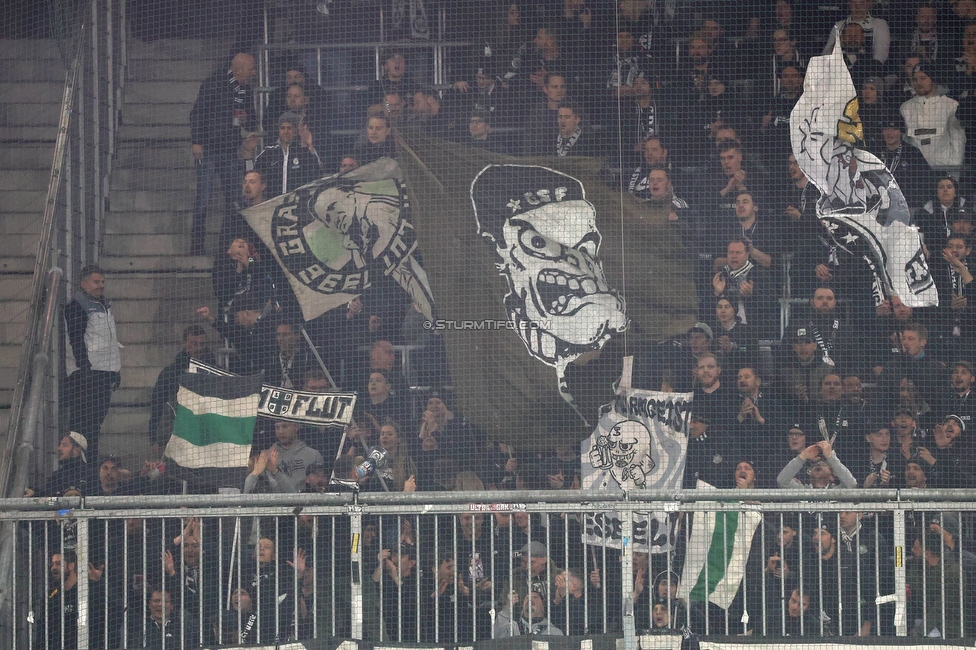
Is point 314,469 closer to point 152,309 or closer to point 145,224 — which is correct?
point 152,309

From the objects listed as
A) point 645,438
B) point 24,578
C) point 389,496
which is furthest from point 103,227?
point 645,438

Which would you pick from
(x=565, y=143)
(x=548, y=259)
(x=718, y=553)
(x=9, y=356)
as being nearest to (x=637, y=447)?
(x=718, y=553)

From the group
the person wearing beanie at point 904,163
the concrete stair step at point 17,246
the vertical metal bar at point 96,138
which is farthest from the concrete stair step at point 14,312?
the person wearing beanie at point 904,163

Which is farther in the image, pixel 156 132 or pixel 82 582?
pixel 156 132

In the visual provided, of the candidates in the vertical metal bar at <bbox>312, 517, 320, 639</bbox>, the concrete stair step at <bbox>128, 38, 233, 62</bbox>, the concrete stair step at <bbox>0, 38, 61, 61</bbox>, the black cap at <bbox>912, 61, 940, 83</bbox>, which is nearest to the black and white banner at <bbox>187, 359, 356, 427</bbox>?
the vertical metal bar at <bbox>312, 517, 320, 639</bbox>

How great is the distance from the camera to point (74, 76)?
8.73m

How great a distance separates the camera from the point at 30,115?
877cm

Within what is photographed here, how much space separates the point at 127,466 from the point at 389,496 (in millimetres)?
2480

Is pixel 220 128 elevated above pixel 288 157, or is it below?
above

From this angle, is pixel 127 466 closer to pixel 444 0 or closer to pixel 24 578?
pixel 24 578

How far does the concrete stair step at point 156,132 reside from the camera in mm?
8664

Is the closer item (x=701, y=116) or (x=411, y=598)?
(x=411, y=598)

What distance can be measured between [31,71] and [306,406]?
361 centimetres

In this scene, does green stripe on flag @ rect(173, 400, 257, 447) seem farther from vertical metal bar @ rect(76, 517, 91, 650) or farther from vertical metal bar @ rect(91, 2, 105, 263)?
vertical metal bar @ rect(91, 2, 105, 263)
